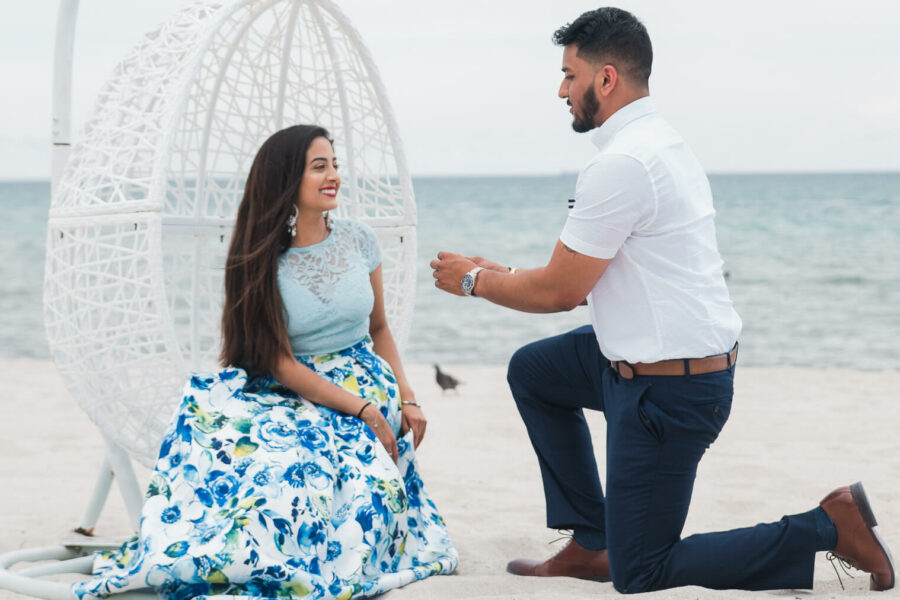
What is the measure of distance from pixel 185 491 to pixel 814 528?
159cm

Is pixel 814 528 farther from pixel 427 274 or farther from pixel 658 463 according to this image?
pixel 427 274

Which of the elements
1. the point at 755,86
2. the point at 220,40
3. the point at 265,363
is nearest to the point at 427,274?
the point at 755,86

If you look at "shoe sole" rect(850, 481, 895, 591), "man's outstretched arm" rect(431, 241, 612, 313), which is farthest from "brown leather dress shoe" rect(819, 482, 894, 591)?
"man's outstretched arm" rect(431, 241, 612, 313)

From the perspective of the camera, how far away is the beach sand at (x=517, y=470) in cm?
293

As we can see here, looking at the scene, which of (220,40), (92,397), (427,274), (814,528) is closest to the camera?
(814,528)

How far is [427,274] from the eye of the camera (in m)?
16.4

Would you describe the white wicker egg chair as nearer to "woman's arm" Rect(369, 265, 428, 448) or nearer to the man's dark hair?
"woman's arm" Rect(369, 265, 428, 448)

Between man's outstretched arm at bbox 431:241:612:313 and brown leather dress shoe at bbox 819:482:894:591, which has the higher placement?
man's outstretched arm at bbox 431:241:612:313

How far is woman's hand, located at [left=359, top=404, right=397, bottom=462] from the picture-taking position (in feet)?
8.91

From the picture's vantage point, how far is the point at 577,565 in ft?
9.02

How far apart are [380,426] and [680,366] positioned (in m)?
0.87

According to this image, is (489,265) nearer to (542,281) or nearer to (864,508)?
(542,281)

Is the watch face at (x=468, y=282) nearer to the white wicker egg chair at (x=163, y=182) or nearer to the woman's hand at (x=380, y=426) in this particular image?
the woman's hand at (x=380, y=426)

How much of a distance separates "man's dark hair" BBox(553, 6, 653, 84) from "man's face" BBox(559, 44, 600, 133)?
1.0 inches
